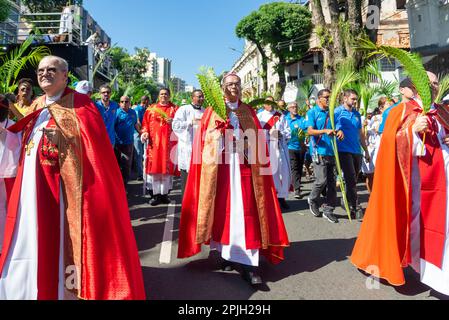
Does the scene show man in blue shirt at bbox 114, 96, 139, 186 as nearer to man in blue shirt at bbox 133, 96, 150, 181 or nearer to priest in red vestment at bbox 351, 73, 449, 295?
man in blue shirt at bbox 133, 96, 150, 181

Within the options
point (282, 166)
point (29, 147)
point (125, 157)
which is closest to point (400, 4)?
point (282, 166)

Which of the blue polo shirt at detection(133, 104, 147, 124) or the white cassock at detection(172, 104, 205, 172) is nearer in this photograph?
the white cassock at detection(172, 104, 205, 172)

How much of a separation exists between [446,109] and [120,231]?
121 inches

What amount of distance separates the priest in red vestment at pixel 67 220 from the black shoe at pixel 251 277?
116 centimetres

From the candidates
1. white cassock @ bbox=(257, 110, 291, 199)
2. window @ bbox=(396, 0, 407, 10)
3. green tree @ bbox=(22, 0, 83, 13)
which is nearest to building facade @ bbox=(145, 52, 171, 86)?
white cassock @ bbox=(257, 110, 291, 199)

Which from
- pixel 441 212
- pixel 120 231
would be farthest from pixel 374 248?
pixel 120 231

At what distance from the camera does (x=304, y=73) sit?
37.1 m

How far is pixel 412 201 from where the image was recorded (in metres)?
3.45

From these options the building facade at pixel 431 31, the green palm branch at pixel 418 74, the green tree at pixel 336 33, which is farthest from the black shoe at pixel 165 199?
the building facade at pixel 431 31

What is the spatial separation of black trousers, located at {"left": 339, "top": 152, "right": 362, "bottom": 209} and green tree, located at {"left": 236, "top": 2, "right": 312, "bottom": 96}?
29.0 m

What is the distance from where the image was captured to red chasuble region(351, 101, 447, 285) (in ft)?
10.7

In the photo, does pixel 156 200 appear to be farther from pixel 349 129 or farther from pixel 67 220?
pixel 67 220

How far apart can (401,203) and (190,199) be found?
203 centimetres

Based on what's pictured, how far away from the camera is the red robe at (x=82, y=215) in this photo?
2580 mm
